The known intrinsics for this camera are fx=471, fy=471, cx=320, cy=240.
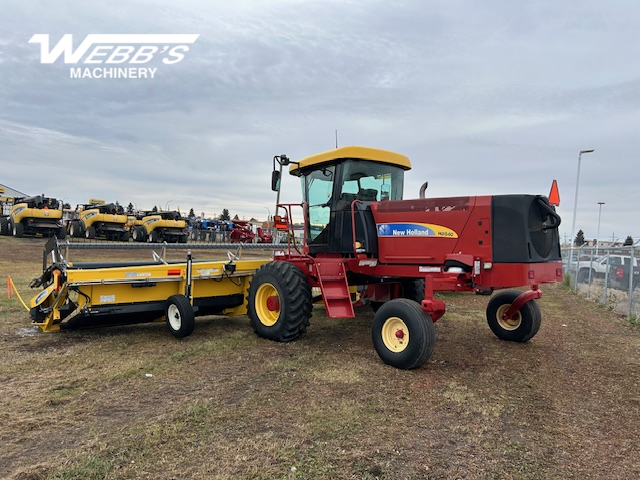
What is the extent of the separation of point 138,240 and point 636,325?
1005 inches

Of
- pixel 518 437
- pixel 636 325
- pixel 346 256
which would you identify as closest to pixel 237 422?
pixel 518 437

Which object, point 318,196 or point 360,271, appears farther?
point 318,196

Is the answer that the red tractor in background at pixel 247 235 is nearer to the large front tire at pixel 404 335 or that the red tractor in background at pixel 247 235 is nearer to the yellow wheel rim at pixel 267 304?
the yellow wheel rim at pixel 267 304

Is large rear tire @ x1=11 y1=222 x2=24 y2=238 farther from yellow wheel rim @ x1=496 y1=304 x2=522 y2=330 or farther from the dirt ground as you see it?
yellow wheel rim @ x1=496 y1=304 x2=522 y2=330

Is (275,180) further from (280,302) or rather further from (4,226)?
(4,226)

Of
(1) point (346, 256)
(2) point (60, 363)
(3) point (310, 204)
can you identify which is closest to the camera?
(2) point (60, 363)

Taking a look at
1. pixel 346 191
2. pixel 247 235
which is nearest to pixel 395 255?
pixel 346 191

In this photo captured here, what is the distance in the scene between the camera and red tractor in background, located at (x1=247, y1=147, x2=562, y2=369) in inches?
207

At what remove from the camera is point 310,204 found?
285 inches

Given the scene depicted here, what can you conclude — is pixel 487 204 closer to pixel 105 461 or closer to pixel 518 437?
pixel 518 437

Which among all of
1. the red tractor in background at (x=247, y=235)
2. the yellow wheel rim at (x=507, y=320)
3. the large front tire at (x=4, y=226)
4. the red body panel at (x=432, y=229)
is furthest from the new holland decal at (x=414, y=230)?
the large front tire at (x=4, y=226)

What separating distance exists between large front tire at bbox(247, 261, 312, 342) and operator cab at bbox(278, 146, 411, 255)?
828 mm

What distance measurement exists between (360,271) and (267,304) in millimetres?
1389

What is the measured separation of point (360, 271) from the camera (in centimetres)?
649
